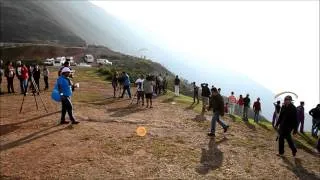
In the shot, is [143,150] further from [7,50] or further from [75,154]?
[7,50]

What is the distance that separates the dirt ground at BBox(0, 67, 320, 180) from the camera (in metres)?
12.2

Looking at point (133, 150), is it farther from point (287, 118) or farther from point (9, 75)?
point (9, 75)

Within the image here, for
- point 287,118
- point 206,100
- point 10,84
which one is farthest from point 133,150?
point 10,84

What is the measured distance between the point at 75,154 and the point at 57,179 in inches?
78.0

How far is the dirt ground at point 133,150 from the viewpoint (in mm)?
12164

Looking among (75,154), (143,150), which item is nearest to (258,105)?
(143,150)

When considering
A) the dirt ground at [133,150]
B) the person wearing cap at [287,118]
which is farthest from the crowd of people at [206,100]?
the dirt ground at [133,150]

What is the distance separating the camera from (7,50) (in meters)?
68.0

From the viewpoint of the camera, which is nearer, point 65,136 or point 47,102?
point 65,136

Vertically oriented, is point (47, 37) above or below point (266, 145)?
above

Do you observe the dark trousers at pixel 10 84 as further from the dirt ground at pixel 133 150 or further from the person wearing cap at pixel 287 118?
the person wearing cap at pixel 287 118

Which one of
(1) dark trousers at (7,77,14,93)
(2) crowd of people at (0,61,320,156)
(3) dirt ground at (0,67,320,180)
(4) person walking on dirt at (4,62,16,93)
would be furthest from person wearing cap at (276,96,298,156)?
(1) dark trousers at (7,77,14,93)

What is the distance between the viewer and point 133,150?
1402cm

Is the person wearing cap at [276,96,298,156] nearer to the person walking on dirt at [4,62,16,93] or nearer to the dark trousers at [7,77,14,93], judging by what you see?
the person walking on dirt at [4,62,16,93]
